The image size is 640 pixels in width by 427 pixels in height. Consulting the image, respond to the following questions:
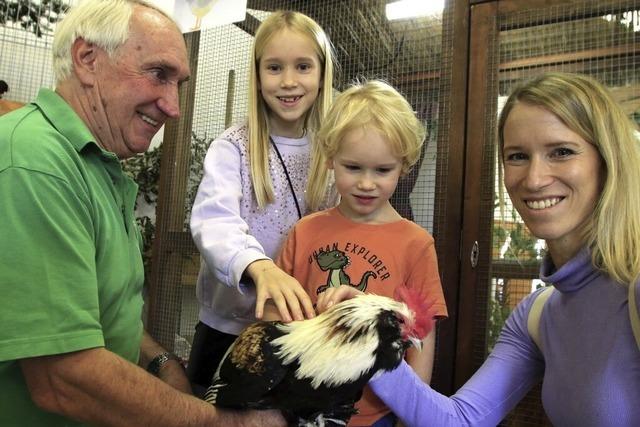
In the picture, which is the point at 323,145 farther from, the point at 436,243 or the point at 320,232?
the point at 436,243

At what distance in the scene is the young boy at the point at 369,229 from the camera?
1371mm

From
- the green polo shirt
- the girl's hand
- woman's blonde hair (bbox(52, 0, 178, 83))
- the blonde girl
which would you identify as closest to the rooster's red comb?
the girl's hand

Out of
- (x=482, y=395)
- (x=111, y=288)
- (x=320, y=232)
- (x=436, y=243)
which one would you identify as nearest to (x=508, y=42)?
(x=436, y=243)

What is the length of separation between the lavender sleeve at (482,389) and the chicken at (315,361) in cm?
29

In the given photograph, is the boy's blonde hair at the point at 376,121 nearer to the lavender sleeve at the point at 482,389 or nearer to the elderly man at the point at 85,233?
the elderly man at the point at 85,233

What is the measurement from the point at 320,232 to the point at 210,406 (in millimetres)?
626

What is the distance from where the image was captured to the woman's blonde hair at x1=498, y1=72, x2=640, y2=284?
1.15 metres

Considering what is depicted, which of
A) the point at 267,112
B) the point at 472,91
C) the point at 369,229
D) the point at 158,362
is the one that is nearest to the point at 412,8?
the point at 472,91

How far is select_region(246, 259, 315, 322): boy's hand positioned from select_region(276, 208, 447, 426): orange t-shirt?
0.26 metres

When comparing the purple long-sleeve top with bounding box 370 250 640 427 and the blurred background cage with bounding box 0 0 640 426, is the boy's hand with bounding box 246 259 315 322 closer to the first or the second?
the purple long-sleeve top with bounding box 370 250 640 427

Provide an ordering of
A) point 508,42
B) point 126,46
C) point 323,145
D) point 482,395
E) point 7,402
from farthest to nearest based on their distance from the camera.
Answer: point 508,42
point 323,145
point 482,395
point 126,46
point 7,402

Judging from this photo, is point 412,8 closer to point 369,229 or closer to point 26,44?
point 369,229

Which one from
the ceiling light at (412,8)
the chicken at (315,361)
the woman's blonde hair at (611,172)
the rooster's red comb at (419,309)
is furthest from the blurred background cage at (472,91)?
the chicken at (315,361)

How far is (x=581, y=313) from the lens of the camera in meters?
1.20
